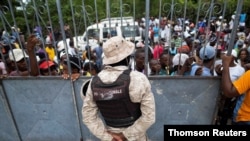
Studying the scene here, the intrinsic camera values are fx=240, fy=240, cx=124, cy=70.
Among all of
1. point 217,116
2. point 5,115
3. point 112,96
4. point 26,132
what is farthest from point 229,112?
point 5,115

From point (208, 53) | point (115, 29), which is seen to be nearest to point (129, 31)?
point (115, 29)

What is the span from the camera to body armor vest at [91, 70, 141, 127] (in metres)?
1.90

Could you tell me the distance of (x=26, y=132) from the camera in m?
3.21

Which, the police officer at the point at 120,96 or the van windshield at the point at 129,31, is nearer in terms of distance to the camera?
the police officer at the point at 120,96

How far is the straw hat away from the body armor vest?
0.13m

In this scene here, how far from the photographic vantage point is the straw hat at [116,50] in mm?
1893

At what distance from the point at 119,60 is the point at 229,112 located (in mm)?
1836

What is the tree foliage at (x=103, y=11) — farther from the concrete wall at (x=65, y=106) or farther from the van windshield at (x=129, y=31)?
the concrete wall at (x=65, y=106)

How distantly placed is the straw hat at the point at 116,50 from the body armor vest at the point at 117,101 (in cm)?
13

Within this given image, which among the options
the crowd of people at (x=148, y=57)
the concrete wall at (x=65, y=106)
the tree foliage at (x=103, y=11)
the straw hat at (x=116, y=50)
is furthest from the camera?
the concrete wall at (x=65, y=106)

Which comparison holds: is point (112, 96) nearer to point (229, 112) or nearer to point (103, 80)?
point (103, 80)

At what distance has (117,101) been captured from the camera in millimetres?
1947

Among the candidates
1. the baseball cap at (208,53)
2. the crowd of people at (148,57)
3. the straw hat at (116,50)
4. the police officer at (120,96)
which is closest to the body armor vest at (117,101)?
the police officer at (120,96)

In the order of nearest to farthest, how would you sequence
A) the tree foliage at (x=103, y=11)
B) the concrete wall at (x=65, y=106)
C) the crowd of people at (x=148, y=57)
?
the tree foliage at (x=103, y=11)
the crowd of people at (x=148, y=57)
the concrete wall at (x=65, y=106)
